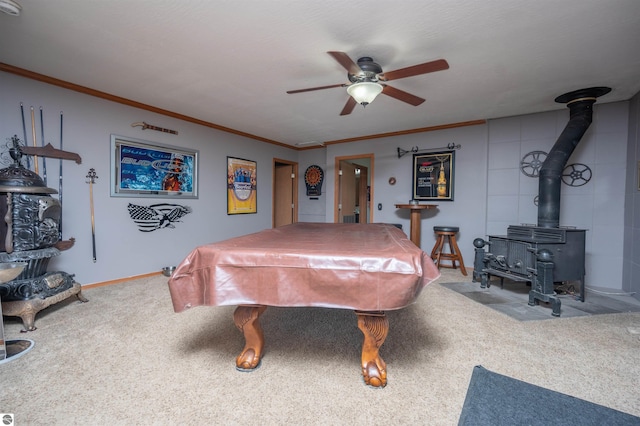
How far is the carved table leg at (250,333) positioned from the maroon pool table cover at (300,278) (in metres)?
0.26

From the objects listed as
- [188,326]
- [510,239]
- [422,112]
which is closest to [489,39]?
[422,112]

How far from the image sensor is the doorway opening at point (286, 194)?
20.0 feet

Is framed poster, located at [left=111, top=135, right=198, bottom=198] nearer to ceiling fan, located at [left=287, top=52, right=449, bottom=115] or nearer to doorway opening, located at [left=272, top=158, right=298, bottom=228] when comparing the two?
doorway opening, located at [left=272, top=158, right=298, bottom=228]

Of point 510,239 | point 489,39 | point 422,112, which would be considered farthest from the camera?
point 422,112

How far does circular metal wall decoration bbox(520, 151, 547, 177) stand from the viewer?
3.65m

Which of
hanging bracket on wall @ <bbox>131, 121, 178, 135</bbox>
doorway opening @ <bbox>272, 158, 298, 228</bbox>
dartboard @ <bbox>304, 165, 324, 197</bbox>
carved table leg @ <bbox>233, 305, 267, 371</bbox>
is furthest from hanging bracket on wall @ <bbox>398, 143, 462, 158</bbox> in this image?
carved table leg @ <bbox>233, 305, 267, 371</bbox>

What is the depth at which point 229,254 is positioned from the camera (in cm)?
135

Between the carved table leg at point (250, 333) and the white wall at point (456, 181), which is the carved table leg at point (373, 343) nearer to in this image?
the carved table leg at point (250, 333)

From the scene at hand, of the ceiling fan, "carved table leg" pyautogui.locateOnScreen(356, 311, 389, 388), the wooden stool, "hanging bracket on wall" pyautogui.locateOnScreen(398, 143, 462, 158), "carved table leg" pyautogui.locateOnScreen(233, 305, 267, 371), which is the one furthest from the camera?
"hanging bracket on wall" pyautogui.locateOnScreen(398, 143, 462, 158)

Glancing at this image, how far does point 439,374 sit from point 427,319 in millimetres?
807

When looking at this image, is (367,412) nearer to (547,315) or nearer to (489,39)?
(547,315)

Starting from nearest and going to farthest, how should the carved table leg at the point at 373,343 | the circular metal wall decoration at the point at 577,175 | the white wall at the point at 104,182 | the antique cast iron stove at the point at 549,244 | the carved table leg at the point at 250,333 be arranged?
the carved table leg at the point at 373,343, the carved table leg at the point at 250,333, the antique cast iron stove at the point at 549,244, the white wall at the point at 104,182, the circular metal wall decoration at the point at 577,175

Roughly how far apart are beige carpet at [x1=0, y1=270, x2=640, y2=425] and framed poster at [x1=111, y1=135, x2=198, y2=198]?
161cm

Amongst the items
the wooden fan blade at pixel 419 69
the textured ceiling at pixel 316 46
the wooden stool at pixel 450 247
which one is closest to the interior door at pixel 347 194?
the wooden stool at pixel 450 247
